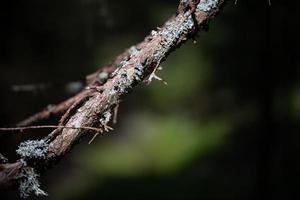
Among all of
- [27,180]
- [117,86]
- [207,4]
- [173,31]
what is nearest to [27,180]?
[27,180]

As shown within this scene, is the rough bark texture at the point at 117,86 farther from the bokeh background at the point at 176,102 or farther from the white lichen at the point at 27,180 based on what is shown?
the bokeh background at the point at 176,102

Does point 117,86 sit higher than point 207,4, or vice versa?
point 207,4

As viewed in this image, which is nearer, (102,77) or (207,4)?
(207,4)

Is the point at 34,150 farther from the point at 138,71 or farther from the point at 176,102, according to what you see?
the point at 176,102

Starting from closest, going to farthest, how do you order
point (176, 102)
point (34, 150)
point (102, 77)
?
point (34, 150)
point (102, 77)
point (176, 102)

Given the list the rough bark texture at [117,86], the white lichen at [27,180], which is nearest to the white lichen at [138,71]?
the rough bark texture at [117,86]

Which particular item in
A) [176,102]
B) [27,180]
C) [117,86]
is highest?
[176,102]
